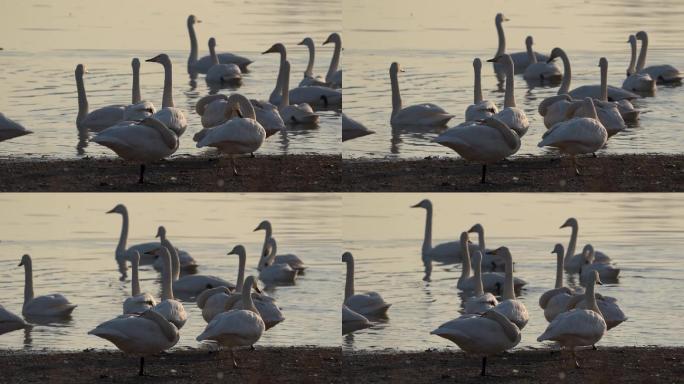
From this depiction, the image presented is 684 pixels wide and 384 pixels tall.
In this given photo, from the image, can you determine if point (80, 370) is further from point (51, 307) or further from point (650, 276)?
point (650, 276)

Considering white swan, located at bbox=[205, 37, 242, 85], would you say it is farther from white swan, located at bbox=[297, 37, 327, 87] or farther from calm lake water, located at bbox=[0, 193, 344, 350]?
calm lake water, located at bbox=[0, 193, 344, 350]

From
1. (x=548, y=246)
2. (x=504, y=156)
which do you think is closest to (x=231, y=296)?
(x=504, y=156)

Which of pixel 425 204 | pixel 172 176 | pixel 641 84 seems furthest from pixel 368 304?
pixel 641 84

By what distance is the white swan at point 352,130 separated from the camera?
19.3 meters

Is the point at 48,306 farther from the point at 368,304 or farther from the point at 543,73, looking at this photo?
the point at 543,73

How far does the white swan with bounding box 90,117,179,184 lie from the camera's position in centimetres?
1609

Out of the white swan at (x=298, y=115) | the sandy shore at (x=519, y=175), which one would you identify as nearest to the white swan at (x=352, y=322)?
the sandy shore at (x=519, y=175)

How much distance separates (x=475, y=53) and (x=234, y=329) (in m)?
16.3

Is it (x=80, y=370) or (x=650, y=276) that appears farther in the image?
(x=650, y=276)

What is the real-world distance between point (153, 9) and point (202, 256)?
2136 centimetres

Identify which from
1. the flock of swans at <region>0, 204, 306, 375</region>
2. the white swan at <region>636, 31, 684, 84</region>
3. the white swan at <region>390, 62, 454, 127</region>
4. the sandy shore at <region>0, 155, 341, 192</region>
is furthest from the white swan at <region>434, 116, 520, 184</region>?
the white swan at <region>636, 31, 684, 84</region>

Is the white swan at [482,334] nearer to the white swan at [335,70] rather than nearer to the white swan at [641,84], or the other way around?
the white swan at [641,84]

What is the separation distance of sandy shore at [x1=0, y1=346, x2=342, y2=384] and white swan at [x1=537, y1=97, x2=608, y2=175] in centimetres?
337

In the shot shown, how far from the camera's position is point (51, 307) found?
17859mm
